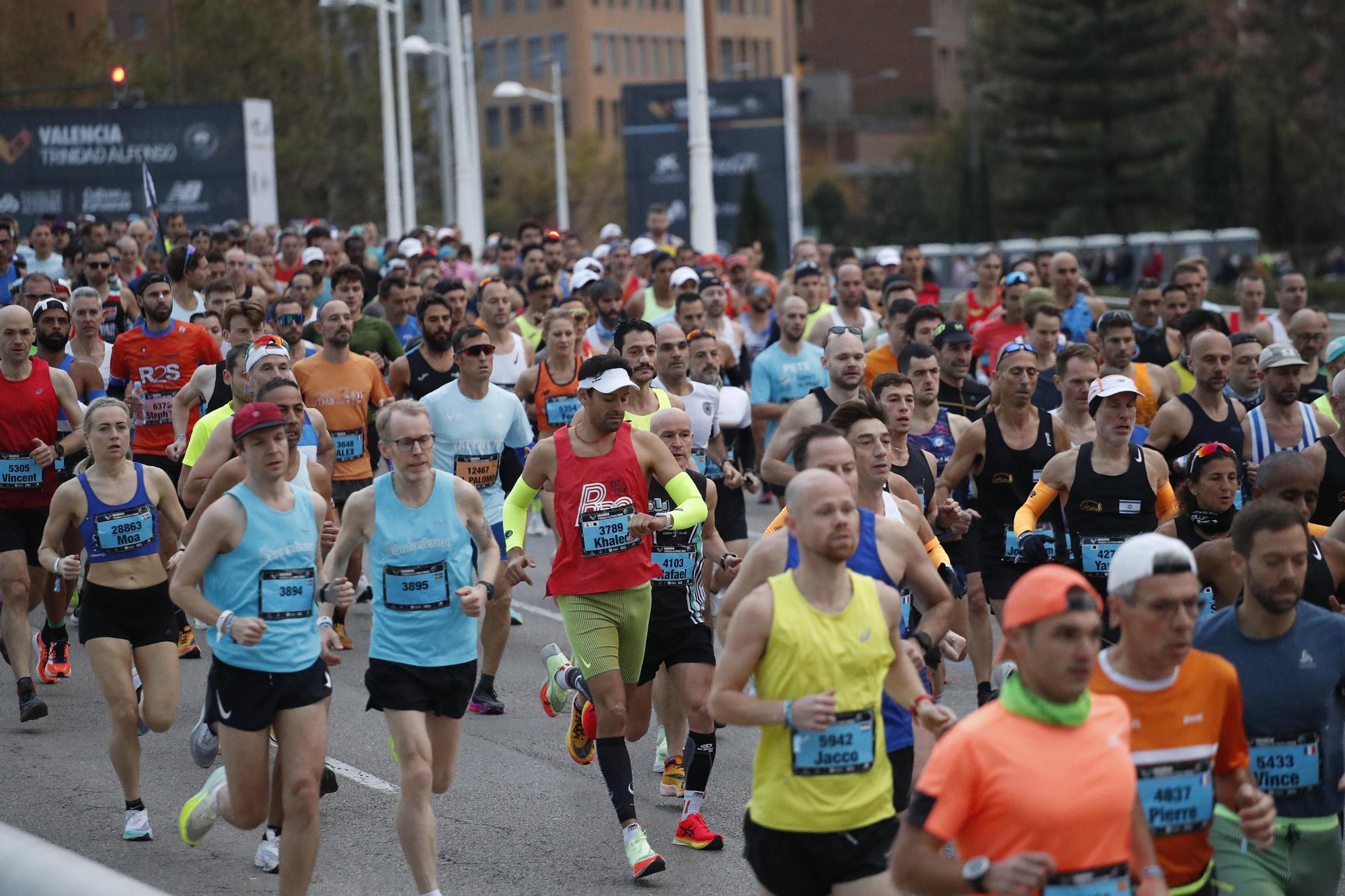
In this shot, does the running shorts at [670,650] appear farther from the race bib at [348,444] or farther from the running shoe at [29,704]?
A: the race bib at [348,444]

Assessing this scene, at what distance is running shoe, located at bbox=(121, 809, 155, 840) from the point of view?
808 centimetres

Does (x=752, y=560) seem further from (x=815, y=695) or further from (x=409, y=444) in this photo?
(x=409, y=444)

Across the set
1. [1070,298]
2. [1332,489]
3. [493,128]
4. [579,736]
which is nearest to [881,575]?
[579,736]

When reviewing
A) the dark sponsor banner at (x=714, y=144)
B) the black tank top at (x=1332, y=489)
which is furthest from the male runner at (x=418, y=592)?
the dark sponsor banner at (x=714, y=144)

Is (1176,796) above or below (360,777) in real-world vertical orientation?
above

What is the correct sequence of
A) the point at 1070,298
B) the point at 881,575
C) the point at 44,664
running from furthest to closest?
the point at 1070,298, the point at 44,664, the point at 881,575

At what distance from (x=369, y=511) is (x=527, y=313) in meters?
8.63

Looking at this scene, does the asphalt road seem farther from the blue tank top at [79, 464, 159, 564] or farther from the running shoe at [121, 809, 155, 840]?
the blue tank top at [79, 464, 159, 564]

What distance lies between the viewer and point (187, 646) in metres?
11.6

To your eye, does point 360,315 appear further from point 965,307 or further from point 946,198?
point 946,198

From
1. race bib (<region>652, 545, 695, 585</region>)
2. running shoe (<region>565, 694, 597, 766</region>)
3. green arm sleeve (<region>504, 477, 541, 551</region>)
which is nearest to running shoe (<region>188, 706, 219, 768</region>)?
green arm sleeve (<region>504, 477, 541, 551</region>)

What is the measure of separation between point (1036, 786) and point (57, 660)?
819 centimetres

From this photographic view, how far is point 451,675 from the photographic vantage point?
7.06m

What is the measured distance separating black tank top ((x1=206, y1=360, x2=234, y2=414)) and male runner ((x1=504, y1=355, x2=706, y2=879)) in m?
3.37
